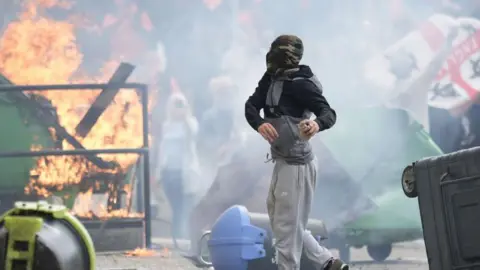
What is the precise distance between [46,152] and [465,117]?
718 centimetres

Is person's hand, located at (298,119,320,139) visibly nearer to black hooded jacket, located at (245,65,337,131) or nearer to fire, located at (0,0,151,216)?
black hooded jacket, located at (245,65,337,131)

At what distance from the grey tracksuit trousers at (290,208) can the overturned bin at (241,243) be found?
1.61 m

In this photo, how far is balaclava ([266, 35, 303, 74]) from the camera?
157 inches

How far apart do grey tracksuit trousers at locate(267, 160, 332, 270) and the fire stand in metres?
4.46

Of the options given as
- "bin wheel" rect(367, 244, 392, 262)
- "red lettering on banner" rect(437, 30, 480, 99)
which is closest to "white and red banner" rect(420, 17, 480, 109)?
"red lettering on banner" rect(437, 30, 480, 99)

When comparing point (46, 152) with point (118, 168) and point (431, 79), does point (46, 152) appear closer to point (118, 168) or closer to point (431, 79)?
point (118, 168)

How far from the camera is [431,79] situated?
1304 cm

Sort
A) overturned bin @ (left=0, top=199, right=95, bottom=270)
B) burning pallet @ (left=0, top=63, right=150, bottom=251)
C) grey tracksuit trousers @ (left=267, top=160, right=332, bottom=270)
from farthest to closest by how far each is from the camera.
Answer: burning pallet @ (left=0, top=63, right=150, bottom=251) → grey tracksuit trousers @ (left=267, top=160, right=332, bottom=270) → overturned bin @ (left=0, top=199, right=95, bottom=270)

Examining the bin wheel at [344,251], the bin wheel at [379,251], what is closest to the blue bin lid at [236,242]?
the bin wheel at [344,251]

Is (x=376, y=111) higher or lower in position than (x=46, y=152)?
higher

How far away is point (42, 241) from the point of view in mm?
3051

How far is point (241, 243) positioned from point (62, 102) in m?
4.20

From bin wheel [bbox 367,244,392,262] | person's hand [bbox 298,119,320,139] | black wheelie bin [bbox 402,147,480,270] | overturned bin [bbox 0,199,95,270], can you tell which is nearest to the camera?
overturned bin [bbox 0,199,95,270]

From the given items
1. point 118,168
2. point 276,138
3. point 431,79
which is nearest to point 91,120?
point 118,168
